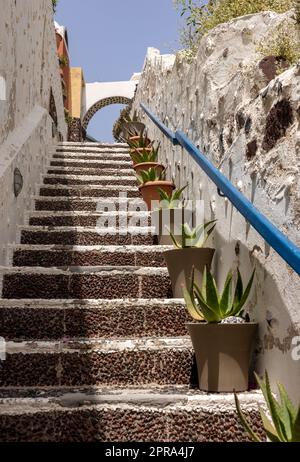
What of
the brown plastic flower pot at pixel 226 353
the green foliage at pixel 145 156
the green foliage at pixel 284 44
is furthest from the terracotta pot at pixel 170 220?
the green foliage at pixel 145 156

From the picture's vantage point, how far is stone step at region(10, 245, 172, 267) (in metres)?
3.21

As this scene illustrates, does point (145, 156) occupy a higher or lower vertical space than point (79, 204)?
higher

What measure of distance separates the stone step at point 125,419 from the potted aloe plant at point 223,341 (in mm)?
143

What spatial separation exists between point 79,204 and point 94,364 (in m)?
2.06

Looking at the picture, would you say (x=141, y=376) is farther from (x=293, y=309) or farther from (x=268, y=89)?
(x=268, y=89)

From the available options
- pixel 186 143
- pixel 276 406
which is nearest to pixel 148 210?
pixel 186 143

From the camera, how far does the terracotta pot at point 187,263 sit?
2.81m

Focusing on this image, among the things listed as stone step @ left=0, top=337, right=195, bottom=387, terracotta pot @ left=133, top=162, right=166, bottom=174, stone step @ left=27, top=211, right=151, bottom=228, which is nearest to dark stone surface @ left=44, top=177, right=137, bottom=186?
terracotta pot @ left=133, top=162, right=166, bottom=174

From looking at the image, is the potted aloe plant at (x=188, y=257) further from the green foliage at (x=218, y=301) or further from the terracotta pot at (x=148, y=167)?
the terracotta pot at (x=148, y=167)

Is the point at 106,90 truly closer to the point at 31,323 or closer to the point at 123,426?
the point at 31,323

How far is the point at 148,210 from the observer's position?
4.21 m

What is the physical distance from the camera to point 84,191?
175 inches

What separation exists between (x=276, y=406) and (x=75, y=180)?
11.5 feet

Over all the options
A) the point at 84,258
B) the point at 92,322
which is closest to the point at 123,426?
the point at 92,322
